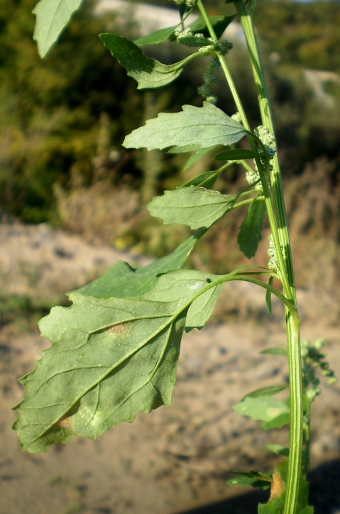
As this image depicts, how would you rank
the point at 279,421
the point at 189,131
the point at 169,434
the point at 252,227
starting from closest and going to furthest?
the point at 189,131 → the point at 252,227 → the point at 279,421 → the point at 169,434

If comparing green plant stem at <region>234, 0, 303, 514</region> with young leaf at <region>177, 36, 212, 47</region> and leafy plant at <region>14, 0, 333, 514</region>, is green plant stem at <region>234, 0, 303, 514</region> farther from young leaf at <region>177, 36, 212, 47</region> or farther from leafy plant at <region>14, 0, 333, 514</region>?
young leaf at <region>177, 36, 212, 47</region>

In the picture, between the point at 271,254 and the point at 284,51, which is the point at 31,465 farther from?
the point at 284,51

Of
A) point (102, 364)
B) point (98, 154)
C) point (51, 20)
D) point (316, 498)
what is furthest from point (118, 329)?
point (98, 154)

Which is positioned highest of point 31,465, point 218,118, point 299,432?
point 218,118

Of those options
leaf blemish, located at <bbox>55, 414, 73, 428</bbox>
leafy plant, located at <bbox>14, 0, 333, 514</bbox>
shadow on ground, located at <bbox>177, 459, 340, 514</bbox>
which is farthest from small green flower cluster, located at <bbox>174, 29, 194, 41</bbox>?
shadow on ground, located at <bbox>177, 459, 340, 514</bbox>

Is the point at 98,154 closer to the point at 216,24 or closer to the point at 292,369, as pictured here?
the point at 216,24

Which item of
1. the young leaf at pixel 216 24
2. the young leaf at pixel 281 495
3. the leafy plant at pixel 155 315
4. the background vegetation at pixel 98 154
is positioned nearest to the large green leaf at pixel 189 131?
the leafy plant at pixel 155 315

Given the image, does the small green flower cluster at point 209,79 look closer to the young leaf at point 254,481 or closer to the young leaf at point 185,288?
the young leaf at point 185,288

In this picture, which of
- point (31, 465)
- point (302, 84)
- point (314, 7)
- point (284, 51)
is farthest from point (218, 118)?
point (314, 7)
